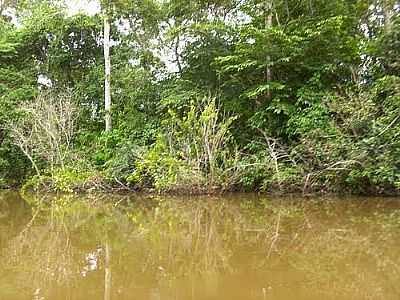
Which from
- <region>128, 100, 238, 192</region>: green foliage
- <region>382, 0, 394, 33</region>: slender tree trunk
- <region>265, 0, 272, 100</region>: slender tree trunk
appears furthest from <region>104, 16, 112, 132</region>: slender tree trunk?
<region>382, 0, 394, 33</region>: slender tree trunk

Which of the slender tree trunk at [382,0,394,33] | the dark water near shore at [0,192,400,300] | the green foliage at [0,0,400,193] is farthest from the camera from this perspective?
the slender tree trunk at [382,0,394,33]

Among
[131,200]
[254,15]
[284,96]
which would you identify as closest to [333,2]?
[254,15]

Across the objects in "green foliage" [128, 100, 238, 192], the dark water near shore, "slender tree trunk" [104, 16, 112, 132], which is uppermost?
"slender tree trunk" [104, 16, 112, 132]

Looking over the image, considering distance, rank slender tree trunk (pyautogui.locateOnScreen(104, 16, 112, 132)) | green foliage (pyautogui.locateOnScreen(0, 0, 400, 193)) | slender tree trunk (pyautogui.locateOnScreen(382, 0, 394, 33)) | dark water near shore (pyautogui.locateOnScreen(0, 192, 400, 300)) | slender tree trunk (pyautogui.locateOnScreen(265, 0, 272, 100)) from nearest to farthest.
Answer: dark water near shore (pyautogui.locateOnScreen(0, 192, 400, 300)) → green foliage (pyautogui.locateOnScreen(0, 0, 400, 193)) → slender tree trunk (pyautogui.locateOnScreen(382, 0, 394, 33)) → slender tree trunk (pyautogui.locateOnScreen(265, 0, 272, 100)) → slender tree trunk (pyautogui.locateOnScreen(104, 16, 112, 132))

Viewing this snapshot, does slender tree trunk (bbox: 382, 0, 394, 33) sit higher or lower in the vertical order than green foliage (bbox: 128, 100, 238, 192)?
higher

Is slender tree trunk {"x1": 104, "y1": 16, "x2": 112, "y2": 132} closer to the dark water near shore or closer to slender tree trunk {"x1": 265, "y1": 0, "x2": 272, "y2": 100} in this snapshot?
slender tree trunk {"x1": 265, "y1": 0, "x2": 272, "y2": 100}

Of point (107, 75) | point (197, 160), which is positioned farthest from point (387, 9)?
point (107, 75)

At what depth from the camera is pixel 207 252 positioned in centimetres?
557

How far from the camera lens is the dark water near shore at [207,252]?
4000mm

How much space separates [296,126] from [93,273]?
27.6 feet

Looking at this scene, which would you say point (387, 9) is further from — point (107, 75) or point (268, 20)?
point (107, 75)

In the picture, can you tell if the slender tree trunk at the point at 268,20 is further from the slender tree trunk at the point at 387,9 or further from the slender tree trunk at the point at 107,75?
the slender tree trunk at the point at 107,75

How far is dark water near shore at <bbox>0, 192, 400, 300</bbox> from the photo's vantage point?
13.1 feet

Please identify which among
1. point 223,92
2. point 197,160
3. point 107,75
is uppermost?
point 107,75
